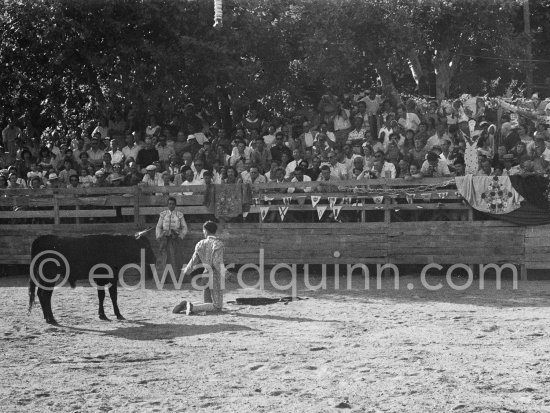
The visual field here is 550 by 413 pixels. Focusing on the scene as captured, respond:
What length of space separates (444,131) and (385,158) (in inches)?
49.4

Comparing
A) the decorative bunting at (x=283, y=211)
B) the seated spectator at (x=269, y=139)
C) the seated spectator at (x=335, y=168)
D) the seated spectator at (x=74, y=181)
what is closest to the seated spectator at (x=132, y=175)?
the seated spectator at (x=74, y=181)

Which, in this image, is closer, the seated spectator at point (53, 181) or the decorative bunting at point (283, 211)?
the decorative bunting at point (283, 211)

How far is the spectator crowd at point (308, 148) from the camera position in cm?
1820

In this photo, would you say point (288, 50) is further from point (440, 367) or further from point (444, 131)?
point (440, 367)

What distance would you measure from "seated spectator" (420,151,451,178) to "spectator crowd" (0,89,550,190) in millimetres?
19

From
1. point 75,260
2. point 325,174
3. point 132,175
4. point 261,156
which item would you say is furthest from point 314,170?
point 75,260

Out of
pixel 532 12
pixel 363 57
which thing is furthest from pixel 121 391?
pixel 532 12

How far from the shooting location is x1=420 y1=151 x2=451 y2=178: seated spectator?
18078 mm

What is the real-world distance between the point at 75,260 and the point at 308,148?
252 inches

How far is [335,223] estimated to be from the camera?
18875mm

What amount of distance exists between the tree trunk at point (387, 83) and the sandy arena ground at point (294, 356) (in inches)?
224

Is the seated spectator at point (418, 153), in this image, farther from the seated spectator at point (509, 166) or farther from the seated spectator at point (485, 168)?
the seated spectator at point (509, 166)

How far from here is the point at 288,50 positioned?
21828 mm

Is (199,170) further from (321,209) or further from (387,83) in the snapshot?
(387,83)
